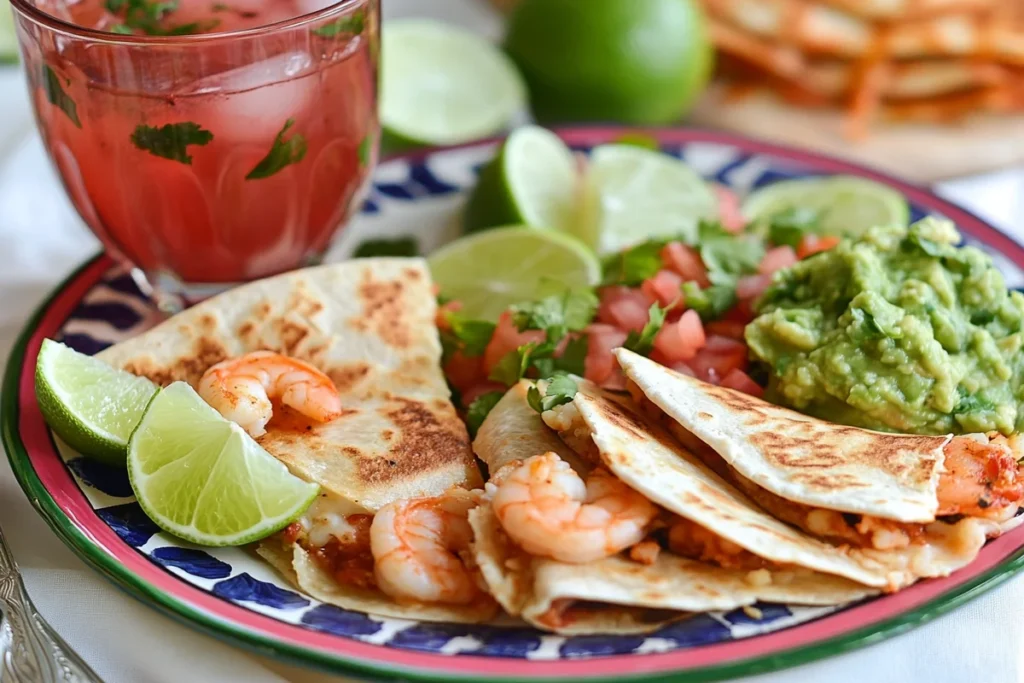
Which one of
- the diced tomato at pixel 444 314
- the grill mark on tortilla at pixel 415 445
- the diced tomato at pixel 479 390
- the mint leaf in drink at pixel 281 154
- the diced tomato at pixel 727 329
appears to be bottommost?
the diced tomato at pixel 479 390

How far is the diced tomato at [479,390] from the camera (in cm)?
300

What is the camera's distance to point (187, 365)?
9.35 ft

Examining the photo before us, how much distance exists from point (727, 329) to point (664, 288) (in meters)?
0.22

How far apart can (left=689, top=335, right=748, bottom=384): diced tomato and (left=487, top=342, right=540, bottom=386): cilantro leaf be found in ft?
1.46

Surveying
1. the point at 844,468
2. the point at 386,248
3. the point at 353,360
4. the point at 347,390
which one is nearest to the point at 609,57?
Result: the point at 386,248

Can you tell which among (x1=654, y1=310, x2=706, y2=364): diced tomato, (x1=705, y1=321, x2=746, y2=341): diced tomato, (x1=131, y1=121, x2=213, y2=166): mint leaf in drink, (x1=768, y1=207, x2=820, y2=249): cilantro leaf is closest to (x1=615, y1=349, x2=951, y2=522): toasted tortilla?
(x1=654, y1=310, x2=706, y2=364): diced tomato

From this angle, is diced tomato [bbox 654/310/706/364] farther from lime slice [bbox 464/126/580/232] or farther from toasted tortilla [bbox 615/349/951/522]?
lime slice [bbox 464/126/580/232]

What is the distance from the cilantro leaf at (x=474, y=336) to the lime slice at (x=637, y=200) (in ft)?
2.54

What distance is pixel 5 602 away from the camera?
2270 mm

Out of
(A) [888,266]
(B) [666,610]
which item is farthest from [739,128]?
(B) [666,610]

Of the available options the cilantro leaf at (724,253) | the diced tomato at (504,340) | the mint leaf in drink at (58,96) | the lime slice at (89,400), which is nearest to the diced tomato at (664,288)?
the cilantro leaf at (724,253)

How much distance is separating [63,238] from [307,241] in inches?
50.6

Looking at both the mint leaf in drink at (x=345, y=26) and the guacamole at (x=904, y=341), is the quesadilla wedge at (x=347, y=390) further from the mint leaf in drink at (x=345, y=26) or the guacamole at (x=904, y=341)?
the guacamole at (x=904, y=341)

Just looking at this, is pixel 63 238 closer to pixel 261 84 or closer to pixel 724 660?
pixel 261 84
